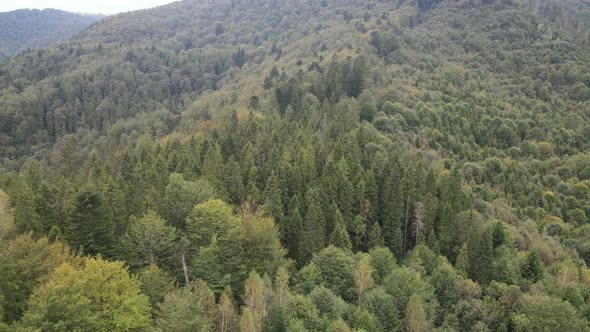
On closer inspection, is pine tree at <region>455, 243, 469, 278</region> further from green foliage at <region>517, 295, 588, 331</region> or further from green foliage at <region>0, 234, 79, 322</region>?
green foliage at <region>0, 234, 79, 322</region>

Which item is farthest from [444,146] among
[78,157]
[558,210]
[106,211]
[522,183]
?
[78,157]

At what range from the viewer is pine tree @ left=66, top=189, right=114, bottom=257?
2186 inches

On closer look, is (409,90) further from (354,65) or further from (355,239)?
(355,239)

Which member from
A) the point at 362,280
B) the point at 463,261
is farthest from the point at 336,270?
the point at 463,261

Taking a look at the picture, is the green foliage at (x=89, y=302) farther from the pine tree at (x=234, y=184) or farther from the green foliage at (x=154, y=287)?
the pine tree at (x=234, y=184)

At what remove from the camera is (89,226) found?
55719mm

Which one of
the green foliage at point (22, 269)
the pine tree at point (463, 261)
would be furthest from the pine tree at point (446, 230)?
the green foliage at point (22, 269)

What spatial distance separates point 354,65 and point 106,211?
300 ft

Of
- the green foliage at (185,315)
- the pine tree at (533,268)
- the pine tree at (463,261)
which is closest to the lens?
the green foliage at (185,315)

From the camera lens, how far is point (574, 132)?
5541 inches

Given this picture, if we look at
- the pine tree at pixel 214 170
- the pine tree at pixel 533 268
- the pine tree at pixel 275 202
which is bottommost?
the pine tree at pixel 533 268

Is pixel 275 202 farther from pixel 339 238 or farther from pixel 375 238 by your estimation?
pixel 375 238

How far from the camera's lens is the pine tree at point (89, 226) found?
5553cm

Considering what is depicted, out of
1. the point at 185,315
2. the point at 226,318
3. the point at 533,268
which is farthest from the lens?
the point at 533,268
